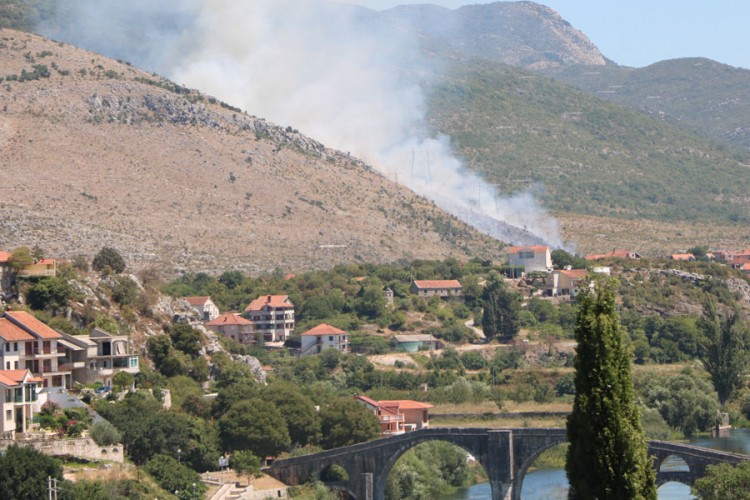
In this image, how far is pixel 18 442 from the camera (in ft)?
215

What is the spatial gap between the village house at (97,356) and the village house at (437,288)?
2116 inches

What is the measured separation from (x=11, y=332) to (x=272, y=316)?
49.7 metres

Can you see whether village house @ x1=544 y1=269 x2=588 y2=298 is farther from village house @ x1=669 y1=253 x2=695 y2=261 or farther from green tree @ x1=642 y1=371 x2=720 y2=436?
green tree @ x1=642 y1=371 x2=720 y2=436

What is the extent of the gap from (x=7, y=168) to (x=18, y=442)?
70046mm

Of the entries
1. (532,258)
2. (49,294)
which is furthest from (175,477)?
(532,258)

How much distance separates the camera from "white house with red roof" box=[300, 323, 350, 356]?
115750mm

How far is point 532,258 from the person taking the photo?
14012cm

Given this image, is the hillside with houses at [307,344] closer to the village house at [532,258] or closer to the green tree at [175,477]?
the village house at [532,258]

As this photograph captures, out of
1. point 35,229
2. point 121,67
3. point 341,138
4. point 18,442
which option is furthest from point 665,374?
point 341,138

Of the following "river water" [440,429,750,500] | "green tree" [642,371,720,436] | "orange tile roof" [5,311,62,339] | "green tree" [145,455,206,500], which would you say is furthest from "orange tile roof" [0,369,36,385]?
"green tree" [642,371,720,436]

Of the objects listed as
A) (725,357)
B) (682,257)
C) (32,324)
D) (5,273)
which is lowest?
(725,357)

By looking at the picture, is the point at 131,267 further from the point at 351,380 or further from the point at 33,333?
the point at 33,333

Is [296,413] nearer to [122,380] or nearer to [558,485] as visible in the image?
[122,380]

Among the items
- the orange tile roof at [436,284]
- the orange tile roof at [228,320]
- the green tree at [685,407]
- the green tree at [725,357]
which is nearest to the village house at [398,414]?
the green tree at [685,407]
